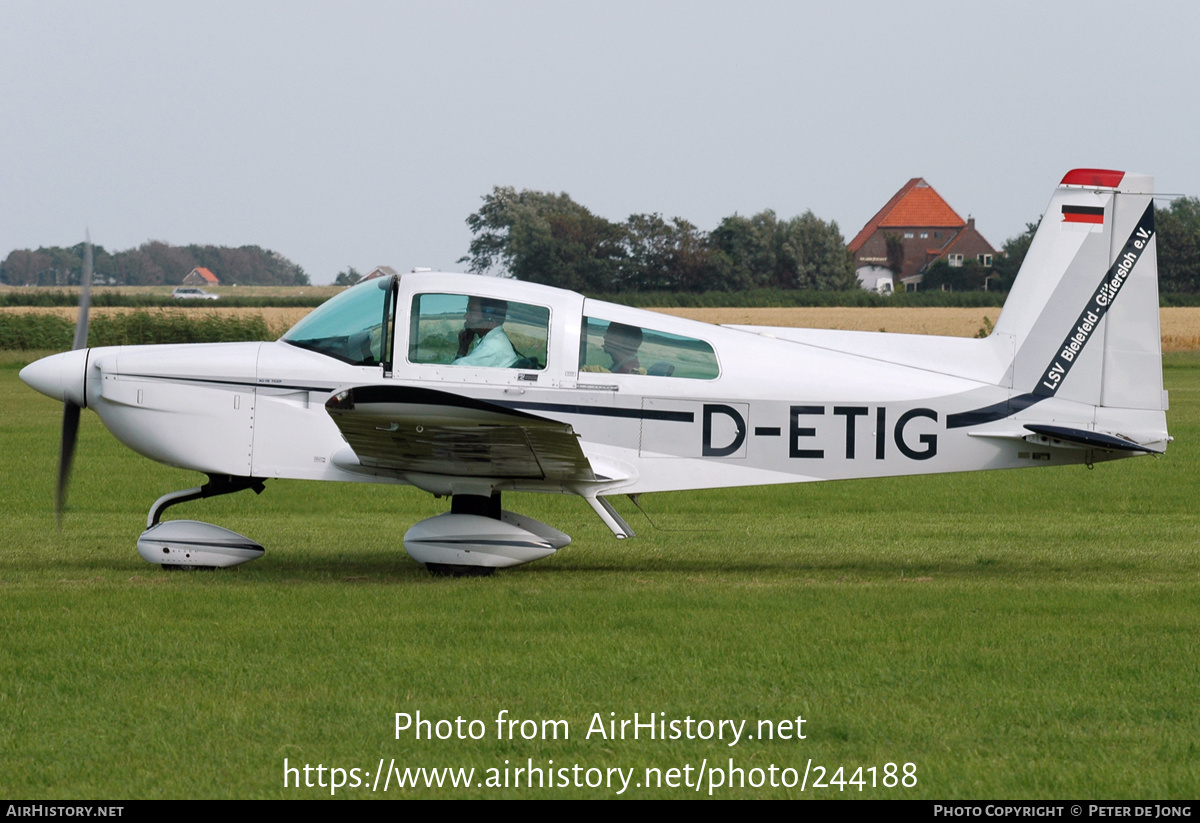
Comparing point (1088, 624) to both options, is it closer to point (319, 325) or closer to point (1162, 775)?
point (1162, 775)

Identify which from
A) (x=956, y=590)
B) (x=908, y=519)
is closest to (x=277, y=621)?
(x=956, y=590)

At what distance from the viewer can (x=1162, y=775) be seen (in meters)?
4.72

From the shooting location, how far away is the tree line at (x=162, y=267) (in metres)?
103

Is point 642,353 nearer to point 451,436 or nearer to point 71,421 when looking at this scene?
point 451,436

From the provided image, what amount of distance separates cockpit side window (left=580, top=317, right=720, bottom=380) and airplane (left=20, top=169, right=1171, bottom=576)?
11 mm

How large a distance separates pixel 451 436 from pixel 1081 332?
15.5 feet

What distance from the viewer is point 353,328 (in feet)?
29.8

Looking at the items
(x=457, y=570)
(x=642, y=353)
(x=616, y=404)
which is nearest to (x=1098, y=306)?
(x=642, y=353)

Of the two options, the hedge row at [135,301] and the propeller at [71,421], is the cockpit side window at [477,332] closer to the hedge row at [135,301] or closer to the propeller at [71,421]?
the propeller at [71,421]

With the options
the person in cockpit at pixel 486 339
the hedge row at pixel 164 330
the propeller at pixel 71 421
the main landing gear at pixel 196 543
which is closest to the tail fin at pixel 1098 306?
the person in cockpit at pixel 486 339

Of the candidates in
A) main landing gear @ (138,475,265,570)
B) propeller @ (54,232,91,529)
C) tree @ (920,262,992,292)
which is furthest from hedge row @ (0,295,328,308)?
main landing gear @ (138,475,265,570)

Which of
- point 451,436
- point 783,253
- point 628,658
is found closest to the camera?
point 628,658

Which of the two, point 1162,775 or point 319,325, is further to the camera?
point 319,325
